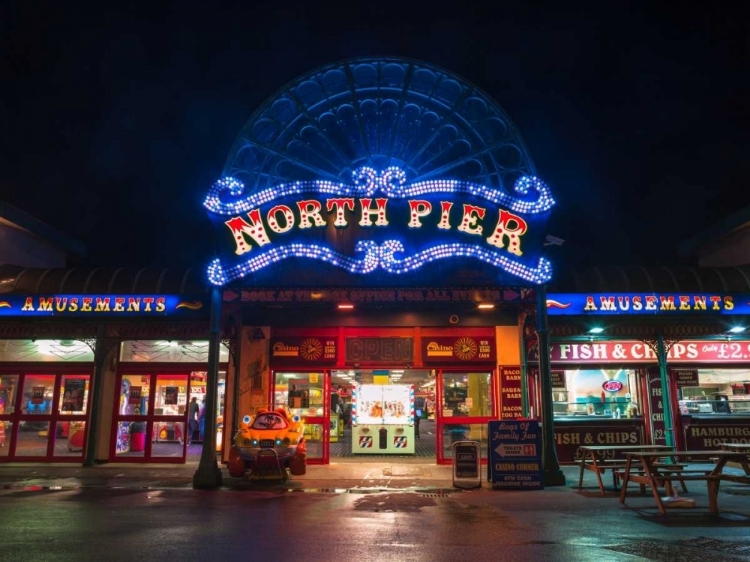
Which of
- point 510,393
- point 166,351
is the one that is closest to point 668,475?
point 510,393

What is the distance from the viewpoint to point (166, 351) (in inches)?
671

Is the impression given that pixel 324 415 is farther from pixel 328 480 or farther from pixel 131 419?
pixel 131 419

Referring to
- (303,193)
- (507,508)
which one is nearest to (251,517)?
(507,508)

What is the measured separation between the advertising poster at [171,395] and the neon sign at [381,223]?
522 centimetres

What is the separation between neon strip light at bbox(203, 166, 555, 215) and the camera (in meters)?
13.7

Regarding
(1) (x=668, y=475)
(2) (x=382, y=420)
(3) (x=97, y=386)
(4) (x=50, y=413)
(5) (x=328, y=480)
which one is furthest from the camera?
(2) (x=382, y=420)

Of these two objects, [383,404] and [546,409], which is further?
[383,404]

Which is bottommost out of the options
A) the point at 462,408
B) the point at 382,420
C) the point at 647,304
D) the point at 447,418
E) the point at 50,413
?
the point at 382,420

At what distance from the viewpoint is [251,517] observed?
8.98m

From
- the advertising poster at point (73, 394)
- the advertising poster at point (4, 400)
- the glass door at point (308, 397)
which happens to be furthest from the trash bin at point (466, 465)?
the advertising poster at point (4, 400)

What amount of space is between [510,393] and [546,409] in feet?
11.7

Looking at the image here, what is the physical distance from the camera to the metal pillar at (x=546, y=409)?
12.3 meters

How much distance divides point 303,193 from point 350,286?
2.65m

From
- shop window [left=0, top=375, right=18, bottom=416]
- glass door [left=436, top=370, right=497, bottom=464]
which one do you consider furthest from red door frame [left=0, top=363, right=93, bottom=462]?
glass door [left=436, top=370, right=497, bottom=464]
